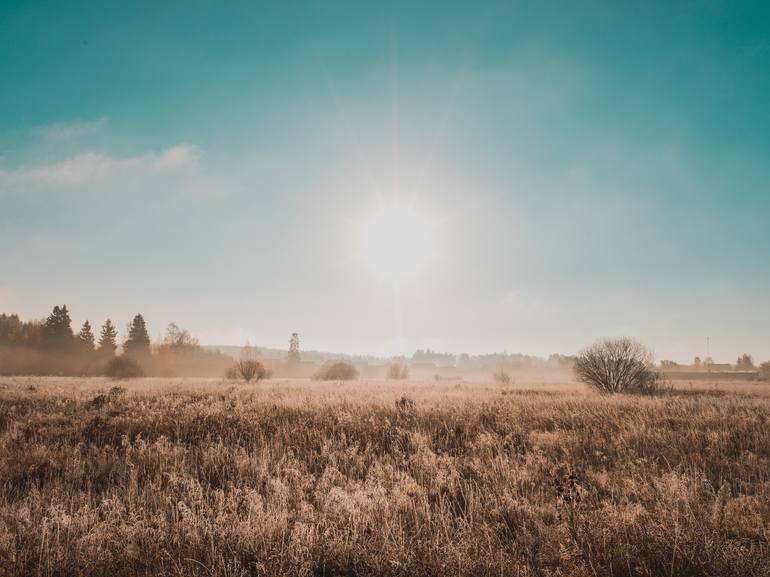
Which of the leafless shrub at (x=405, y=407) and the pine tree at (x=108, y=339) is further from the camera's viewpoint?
the pine tree at (x=108, y=339)

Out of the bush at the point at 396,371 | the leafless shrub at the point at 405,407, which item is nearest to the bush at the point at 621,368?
the leafless shrub at the point at 405,407

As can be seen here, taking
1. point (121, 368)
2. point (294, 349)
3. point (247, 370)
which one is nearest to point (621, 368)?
point (247, 370)

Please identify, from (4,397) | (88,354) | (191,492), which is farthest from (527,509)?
(88,354)

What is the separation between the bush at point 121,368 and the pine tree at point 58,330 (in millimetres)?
27065

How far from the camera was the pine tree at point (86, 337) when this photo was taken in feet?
204

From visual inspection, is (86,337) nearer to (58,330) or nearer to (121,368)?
(58,330)

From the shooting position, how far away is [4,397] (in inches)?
500

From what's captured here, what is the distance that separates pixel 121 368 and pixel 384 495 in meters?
49.7

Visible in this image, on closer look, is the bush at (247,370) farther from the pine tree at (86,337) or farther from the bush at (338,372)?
the pine tree at (86,337)

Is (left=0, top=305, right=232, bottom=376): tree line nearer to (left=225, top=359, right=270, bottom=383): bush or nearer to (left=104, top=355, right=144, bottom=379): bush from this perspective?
(left=104, top=355, right=144, bottom=379): bush

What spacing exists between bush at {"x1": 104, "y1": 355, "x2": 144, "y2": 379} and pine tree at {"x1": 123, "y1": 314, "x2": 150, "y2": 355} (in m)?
25.0

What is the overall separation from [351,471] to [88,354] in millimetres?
76050

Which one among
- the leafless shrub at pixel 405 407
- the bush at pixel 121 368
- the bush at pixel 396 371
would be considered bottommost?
the bush at pixel 396 371

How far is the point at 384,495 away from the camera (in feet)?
14.3
